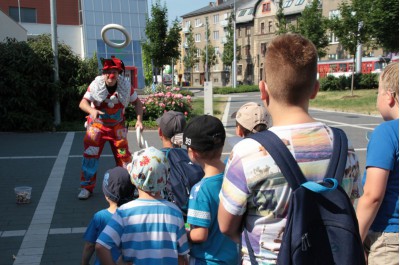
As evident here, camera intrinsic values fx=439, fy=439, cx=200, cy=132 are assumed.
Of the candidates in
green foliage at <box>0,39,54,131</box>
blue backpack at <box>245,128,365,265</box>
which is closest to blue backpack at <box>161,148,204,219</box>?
blue backpack at <box>245,128,365,265</box>

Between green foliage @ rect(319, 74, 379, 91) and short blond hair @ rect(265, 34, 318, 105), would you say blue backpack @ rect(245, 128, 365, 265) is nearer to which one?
short blond hair @ rect(265, 34, 318, 105)

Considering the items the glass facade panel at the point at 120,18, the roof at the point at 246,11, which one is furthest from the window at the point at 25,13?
the roof at the point at 246,11

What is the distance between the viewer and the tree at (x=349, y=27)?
28109mm

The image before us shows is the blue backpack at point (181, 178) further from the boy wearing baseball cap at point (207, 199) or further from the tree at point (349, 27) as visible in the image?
the tree at point (349, 27)

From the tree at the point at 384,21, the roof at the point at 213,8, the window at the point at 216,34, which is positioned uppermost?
Result: the roof at the point at 213,8

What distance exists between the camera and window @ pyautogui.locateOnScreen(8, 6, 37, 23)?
45.8 metres

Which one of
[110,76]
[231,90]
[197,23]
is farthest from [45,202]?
[197,23]

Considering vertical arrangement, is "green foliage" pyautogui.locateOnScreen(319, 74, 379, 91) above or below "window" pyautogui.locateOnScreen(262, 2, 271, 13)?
below

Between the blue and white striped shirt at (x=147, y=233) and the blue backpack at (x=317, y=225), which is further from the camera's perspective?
the blue and white striped shirt at (x=147, y=233)

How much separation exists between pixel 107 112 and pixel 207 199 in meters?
3.94

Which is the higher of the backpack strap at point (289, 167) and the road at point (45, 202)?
the backpack strap at point (289, 167)

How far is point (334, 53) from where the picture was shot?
56.7 m

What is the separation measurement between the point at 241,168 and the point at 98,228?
1483 mm

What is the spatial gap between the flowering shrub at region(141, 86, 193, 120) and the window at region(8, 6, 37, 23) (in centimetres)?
3571
